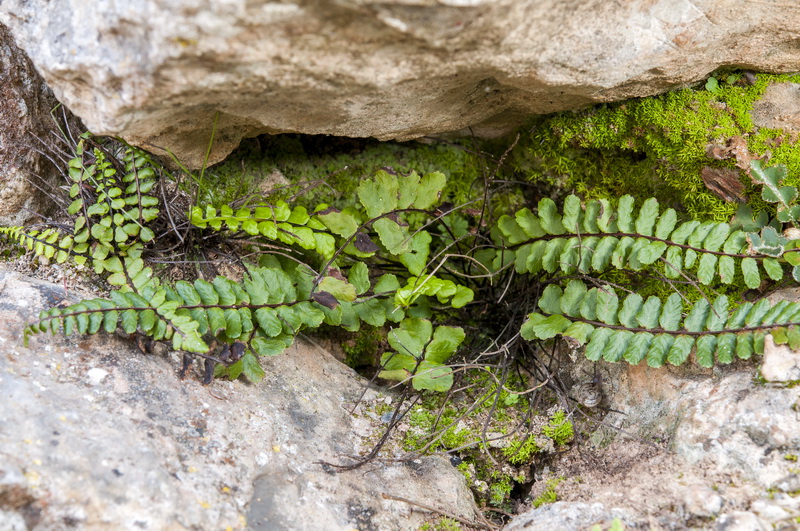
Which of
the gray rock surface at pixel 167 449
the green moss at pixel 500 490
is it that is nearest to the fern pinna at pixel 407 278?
the gray rock surface at pixel 167 449

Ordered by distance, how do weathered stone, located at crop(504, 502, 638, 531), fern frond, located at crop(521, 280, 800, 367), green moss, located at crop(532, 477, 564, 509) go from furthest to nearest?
green moss, located at crop(532, 477, 564, 509), fern frond, located at crop(521, 280, 800, 367), weathered stone, located at crop(504, 502, 638, 531)

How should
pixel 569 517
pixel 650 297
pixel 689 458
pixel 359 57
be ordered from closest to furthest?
1. pixel 359 57
2. pixel 569 517
3. pixel 689 458
4. pixel 650 297

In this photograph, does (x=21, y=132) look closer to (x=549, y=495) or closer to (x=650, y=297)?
(x=549, y=495)

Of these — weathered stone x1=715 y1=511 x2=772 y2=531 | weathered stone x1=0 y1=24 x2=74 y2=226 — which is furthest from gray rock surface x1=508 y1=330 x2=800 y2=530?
weathered stone x1=0 y1=24 x2=74 y2=226

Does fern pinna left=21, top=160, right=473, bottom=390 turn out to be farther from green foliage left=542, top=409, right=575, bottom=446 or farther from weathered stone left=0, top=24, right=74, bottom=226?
green foliage left=542, top=409, right=575, bottom=446

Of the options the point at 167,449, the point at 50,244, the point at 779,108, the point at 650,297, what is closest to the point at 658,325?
the point at 650,297

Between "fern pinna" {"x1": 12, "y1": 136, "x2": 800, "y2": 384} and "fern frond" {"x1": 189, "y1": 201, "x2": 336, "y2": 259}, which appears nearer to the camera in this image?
"fern pinna" {"x1": 12, "y1": 136, "x2": 800, "y2": 384}

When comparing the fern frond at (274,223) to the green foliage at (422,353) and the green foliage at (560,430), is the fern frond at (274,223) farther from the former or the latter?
the green foliage at (560,430)
